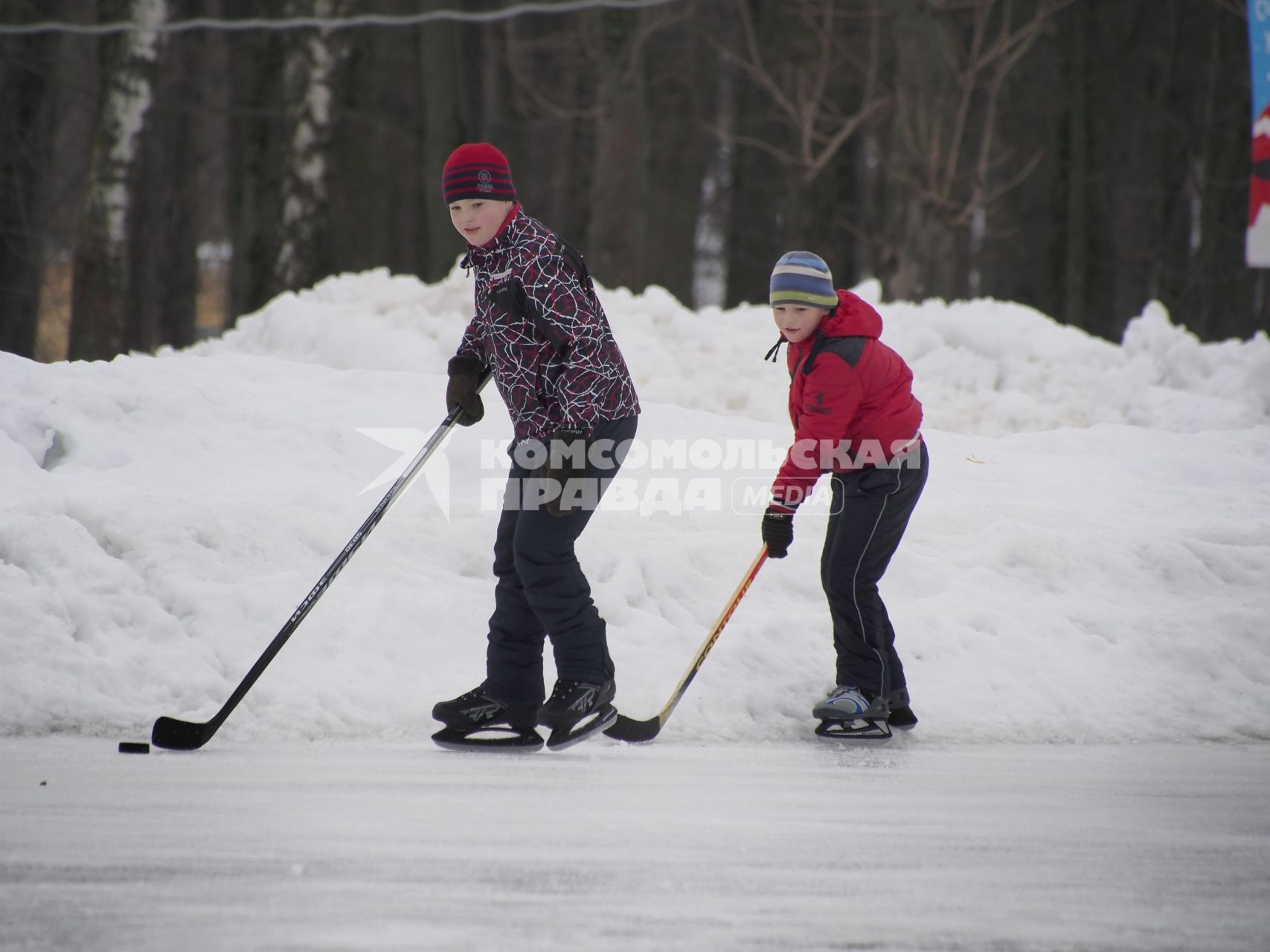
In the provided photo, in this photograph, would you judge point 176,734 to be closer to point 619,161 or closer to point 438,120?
point 619,161

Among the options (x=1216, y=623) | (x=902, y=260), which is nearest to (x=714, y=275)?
(x=902, y=260)

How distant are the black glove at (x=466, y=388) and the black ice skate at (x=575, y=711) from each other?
97 cm

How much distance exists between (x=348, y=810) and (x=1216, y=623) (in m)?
3.69

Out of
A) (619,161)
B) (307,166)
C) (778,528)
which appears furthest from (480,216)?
(619,161)

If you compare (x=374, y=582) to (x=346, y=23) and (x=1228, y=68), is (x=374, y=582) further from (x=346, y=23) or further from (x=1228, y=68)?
(x=1228, y=68)

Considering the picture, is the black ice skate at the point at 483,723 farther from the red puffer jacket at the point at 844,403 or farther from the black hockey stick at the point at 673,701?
the red puffer jacket at the point at 844,403

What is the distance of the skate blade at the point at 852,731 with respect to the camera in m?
4.85

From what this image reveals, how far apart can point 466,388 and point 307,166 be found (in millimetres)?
9806

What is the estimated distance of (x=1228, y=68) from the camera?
2169 cm

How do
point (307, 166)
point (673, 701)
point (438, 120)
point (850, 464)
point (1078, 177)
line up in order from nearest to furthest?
1. point (673, 701)
2. point (850, 464)
3. point (307, 166)
4. point (438, 120)
5. point (1078, 177)

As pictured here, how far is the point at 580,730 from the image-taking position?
180 inches

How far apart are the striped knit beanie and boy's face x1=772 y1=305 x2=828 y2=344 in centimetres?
2

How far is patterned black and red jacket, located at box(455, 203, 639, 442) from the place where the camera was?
4.40 m

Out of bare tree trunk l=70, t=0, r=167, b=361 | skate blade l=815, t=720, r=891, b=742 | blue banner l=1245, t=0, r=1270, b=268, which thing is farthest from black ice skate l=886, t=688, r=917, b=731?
bare tree trunk l=70, t=0, r=167, b=361
